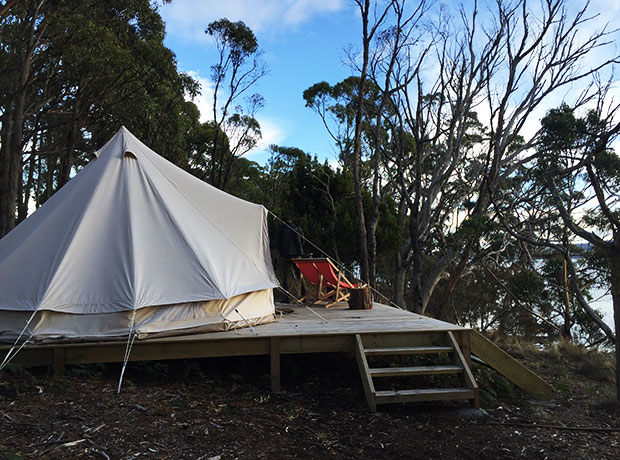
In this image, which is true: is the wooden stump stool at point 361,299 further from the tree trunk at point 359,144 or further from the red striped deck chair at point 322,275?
the tree trunk at point 359,144

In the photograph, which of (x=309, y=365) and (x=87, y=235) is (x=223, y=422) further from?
(x=87, y=235)

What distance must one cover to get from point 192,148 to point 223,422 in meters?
18.4

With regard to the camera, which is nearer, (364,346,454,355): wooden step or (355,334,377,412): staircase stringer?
(355,334,377,412): staircase stringer

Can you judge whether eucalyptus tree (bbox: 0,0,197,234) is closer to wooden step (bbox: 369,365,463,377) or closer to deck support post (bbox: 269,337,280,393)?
deck support post (bbox: 269,337,280,393)

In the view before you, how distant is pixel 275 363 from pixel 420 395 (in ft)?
4.29

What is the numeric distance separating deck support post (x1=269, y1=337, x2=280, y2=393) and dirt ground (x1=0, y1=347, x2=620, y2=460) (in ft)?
0.27

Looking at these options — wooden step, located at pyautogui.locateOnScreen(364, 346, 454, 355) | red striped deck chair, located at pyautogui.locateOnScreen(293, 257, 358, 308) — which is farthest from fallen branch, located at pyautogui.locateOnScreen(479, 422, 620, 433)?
red striped deck chair, located at pyautogui.locateOnScreen(293, 257, 358, 308)

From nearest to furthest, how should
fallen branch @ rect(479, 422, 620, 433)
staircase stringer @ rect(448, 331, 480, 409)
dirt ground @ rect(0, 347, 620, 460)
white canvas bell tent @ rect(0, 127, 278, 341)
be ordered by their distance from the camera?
dirt ground @ rect(0, 347, 620, 460) → fallen branch @ rect(479, 422, 620, 433) → staircase stringer @ rect(448, 331, 480, 409) → white canvas bell tent @ rect(0, 127, 278, 341)

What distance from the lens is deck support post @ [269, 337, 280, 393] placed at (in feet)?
14.1

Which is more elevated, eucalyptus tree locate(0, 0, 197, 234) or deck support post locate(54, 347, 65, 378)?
eucalyptus tree locate(0, 0, 197, 234)

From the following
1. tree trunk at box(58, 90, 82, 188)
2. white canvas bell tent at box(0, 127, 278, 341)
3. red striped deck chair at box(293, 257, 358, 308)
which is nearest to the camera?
white canvas bell tent at box(0, 127, 278, 341)

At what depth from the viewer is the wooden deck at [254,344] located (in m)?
4.14

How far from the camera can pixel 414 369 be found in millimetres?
4117

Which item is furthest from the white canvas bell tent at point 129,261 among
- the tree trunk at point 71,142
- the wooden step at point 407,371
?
the tree trunk at point 71,142
